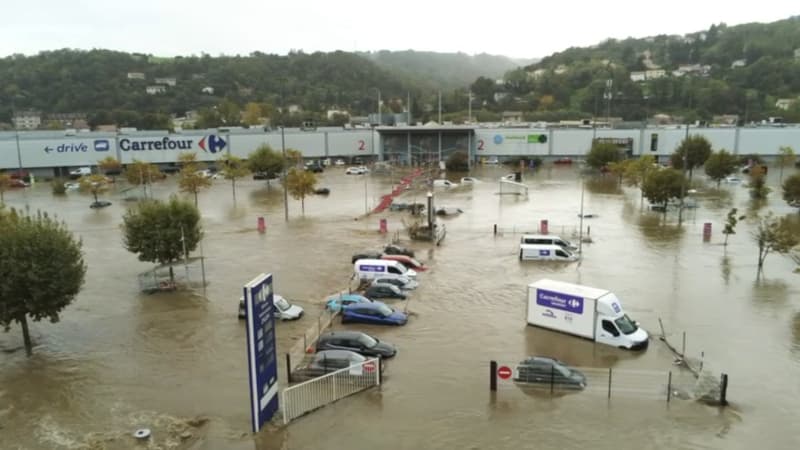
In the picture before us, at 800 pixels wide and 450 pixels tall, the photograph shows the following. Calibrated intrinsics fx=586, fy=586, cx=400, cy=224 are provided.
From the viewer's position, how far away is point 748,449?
1250 centimetres

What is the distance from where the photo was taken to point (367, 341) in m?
17.6

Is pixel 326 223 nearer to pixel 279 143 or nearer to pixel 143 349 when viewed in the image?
pixel 143 349

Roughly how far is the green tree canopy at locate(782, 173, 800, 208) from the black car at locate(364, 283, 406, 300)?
32.2 m

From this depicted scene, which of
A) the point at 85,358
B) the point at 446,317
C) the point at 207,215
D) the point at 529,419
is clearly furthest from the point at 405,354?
the point at 207,215

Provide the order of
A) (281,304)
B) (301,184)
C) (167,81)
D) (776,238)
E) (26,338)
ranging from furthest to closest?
(167,81) → (301,184) → (776,238) → (281,304) → (26,338)

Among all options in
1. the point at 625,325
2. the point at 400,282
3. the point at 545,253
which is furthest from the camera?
the point at 545,253

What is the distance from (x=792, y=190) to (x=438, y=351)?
34.9 meters

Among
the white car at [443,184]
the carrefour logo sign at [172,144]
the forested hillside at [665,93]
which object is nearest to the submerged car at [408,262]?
the white car at [443,184]

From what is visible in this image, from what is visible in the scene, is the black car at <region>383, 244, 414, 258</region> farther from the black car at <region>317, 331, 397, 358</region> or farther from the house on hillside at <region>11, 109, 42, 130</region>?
the house on hillside at <region>11, 109, 42, 130</region>

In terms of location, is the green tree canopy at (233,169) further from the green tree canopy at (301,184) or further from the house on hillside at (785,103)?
the house on hillside at (785,103)

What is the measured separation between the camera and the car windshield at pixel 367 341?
17.5 metres

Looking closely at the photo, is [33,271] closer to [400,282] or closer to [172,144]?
[400,282]

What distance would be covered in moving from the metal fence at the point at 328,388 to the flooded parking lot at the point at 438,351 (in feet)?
1.16

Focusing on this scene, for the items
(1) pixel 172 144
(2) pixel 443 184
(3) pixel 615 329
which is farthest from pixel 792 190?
(1) pixel 172 144
